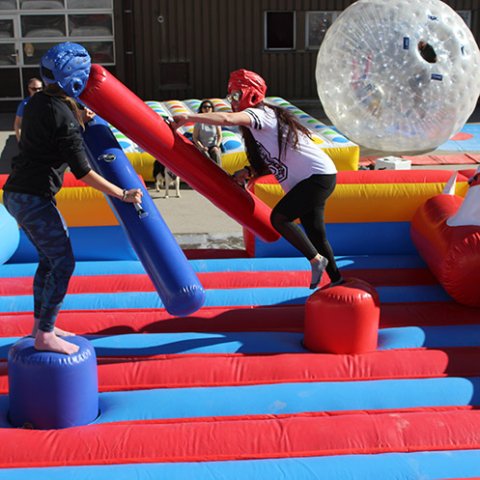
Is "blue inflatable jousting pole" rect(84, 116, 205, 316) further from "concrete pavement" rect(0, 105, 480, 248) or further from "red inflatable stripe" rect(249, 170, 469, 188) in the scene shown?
"concrete pavement" rect(0, 105, 480, 248)

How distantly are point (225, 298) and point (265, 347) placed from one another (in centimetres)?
72

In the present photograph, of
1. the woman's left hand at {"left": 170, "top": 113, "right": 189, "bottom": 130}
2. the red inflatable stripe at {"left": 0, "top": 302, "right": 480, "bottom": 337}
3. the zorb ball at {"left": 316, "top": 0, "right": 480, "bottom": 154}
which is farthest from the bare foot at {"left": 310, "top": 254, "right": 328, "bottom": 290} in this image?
the zorb ball at {"left": 316, "top": 0, "right": 480, "bottom": 154}

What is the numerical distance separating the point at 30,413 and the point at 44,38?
13086 millimetres

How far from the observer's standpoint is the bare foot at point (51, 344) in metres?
3.42

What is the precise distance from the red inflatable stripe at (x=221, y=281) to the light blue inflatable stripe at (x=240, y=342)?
0.73 meters

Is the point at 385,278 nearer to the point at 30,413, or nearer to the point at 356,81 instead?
the point at 356,81

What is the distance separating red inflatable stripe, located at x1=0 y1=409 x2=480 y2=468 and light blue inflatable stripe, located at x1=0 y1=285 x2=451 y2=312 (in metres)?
1.44

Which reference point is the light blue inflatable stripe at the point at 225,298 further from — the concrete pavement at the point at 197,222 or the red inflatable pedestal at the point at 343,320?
the concrete pavement at the point at 197,222

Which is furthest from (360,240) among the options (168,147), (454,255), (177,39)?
(177,39)

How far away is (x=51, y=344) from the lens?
342cm

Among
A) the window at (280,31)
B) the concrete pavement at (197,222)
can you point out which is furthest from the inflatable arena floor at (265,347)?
the window at (280,31)

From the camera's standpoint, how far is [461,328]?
4.40 meters

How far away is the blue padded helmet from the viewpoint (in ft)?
11.7

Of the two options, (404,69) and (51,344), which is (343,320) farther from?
(404,69)
